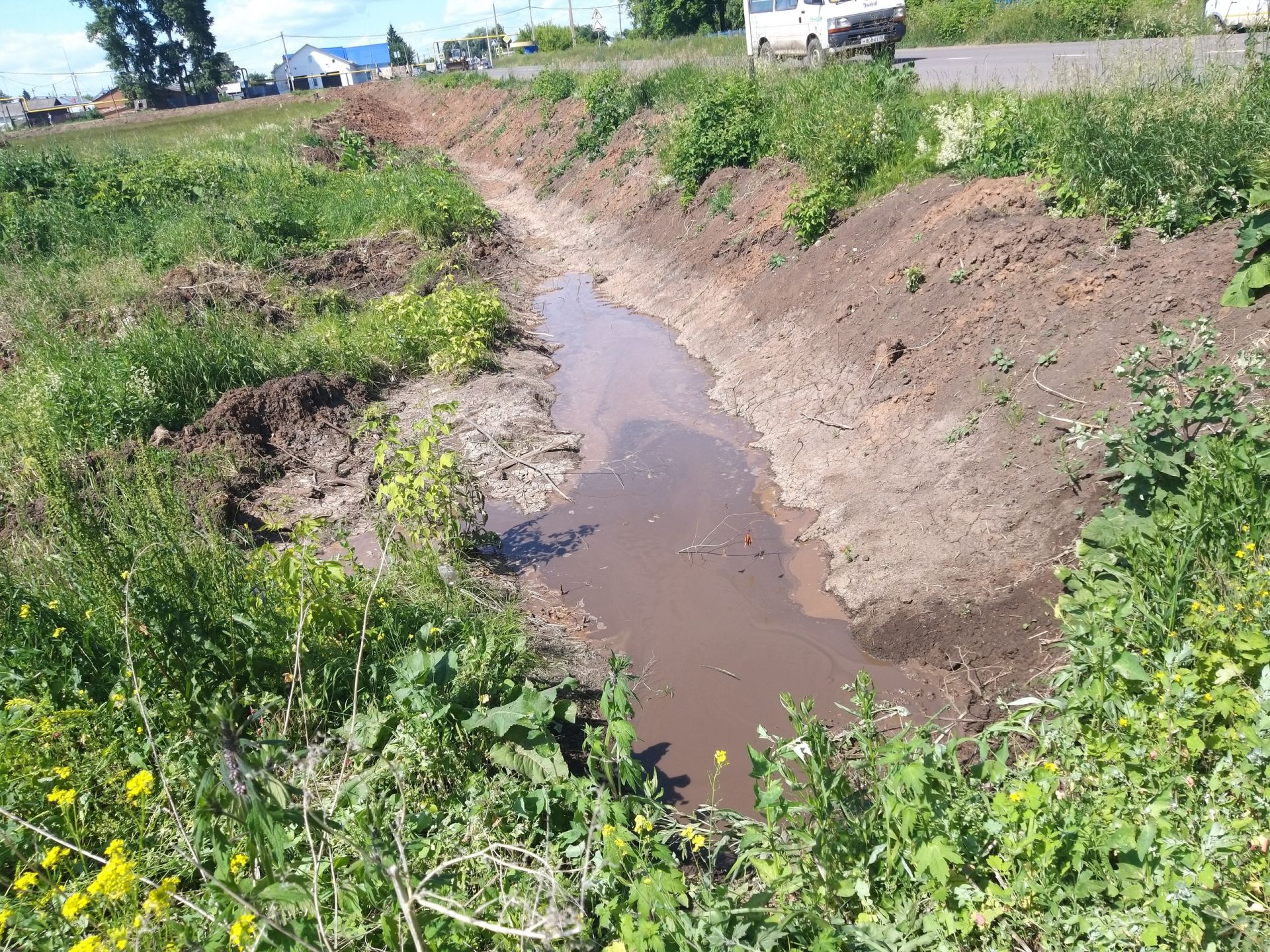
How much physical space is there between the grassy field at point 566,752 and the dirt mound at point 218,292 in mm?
3883

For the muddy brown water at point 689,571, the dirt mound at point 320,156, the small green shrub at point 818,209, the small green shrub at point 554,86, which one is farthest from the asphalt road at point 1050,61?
the dirt mound at point 320,156

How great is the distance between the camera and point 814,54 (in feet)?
52.1

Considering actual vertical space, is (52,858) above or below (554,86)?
below

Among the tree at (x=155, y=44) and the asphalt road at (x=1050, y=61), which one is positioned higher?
the tree at (x=155, y=44)

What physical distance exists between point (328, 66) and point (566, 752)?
106 m

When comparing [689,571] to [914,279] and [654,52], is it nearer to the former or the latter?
[914,279]

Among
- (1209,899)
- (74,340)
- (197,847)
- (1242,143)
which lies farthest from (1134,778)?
(74,340)

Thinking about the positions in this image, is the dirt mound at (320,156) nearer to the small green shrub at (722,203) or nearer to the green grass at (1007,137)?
the green grass at (1007,137)

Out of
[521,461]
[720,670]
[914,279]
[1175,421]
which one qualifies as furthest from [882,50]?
[720,670]

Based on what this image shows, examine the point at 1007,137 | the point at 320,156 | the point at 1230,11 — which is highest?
the point at 320,156

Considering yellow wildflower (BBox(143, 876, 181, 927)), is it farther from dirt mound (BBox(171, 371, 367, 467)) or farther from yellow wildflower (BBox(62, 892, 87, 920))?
dirt mound (BBox(171, 371, 367, 467))

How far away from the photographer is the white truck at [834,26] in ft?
51.0

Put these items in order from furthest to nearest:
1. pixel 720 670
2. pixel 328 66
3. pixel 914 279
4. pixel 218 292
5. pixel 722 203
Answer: pixel 328 66 → pixel 722 203 → pixel 218 292 → pixel 914 279 → pixel 720 670

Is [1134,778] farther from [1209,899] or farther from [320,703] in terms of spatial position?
[320,703]
